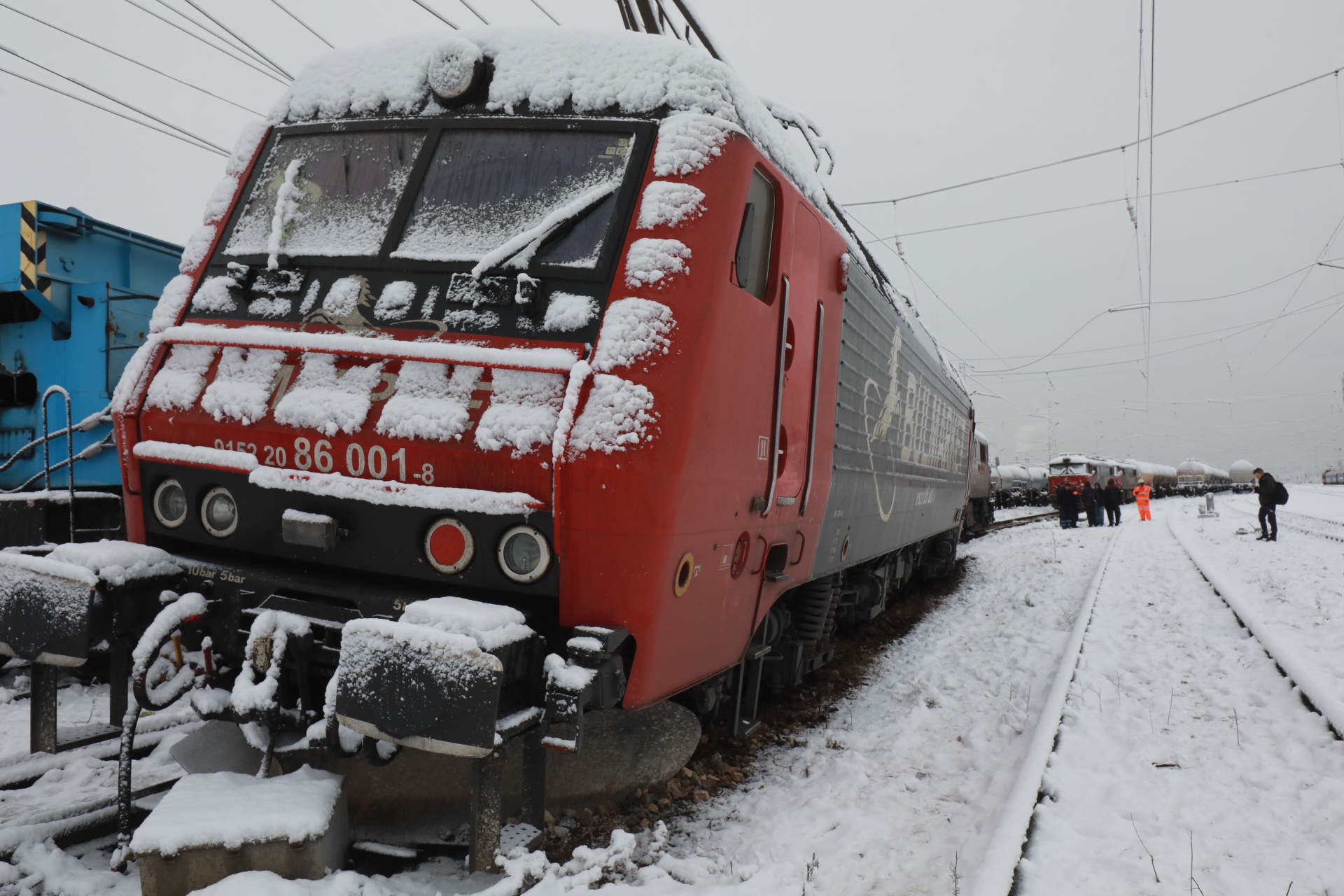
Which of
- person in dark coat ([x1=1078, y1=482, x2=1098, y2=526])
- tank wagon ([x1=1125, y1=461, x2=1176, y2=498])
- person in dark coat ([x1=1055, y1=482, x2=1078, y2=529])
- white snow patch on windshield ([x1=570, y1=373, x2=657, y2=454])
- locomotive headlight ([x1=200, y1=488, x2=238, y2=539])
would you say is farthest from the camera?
tank wagon ([x1=1125, y1=461, x2=1176, y2=498])

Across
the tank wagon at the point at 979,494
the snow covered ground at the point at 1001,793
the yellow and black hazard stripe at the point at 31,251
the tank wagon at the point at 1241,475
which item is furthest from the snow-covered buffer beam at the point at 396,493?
the tank wagon at the point at 1241,475

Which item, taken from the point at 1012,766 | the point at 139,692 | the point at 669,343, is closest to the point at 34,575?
the point at 139,692

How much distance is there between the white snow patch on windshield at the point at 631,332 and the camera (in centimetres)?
274

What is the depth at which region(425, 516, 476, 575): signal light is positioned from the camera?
9.23 feet

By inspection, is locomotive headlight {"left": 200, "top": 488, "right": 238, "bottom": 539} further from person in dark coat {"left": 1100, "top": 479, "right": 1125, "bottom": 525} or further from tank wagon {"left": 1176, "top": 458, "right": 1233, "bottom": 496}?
tank wagon {"left": 1176, "top": 458, "right": 1233, "bottom": 496}

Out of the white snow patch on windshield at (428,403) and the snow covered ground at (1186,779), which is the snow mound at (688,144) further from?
the snow covered ground at (1186,779)

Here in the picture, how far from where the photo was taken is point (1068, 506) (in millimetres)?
24328

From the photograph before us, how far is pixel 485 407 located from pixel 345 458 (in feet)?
1.79

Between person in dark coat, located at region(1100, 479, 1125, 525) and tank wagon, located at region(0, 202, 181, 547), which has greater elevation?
tank wagon, located at region(0, 202, 181, 547)

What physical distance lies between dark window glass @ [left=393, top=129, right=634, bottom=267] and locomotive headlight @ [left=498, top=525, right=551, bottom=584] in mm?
966

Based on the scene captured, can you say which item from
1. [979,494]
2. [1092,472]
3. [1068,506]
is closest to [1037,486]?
[1092,472]

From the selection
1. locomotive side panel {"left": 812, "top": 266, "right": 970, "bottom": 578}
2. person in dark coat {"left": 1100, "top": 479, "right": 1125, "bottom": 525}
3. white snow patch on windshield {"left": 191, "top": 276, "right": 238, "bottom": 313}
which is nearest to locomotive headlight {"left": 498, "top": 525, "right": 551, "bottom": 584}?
white snow patch on windshield {"left": 191, "top": 276, "right": 238, "bottom": 313}

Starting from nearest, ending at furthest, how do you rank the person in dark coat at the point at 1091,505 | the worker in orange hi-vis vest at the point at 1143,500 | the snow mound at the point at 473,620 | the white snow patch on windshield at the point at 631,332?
the snow mound at the point at 473,620 < the white snow patch on windshield at the point at 631,332 < the person in dark coat at the point at 1091,505 < the worker in orange hi-vis vest at the point at 1143,500

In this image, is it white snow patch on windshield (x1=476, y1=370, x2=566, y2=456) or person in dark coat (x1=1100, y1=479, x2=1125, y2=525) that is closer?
white snow patch on windshield (x1=476, y1=370, x2=566, y2=456)
